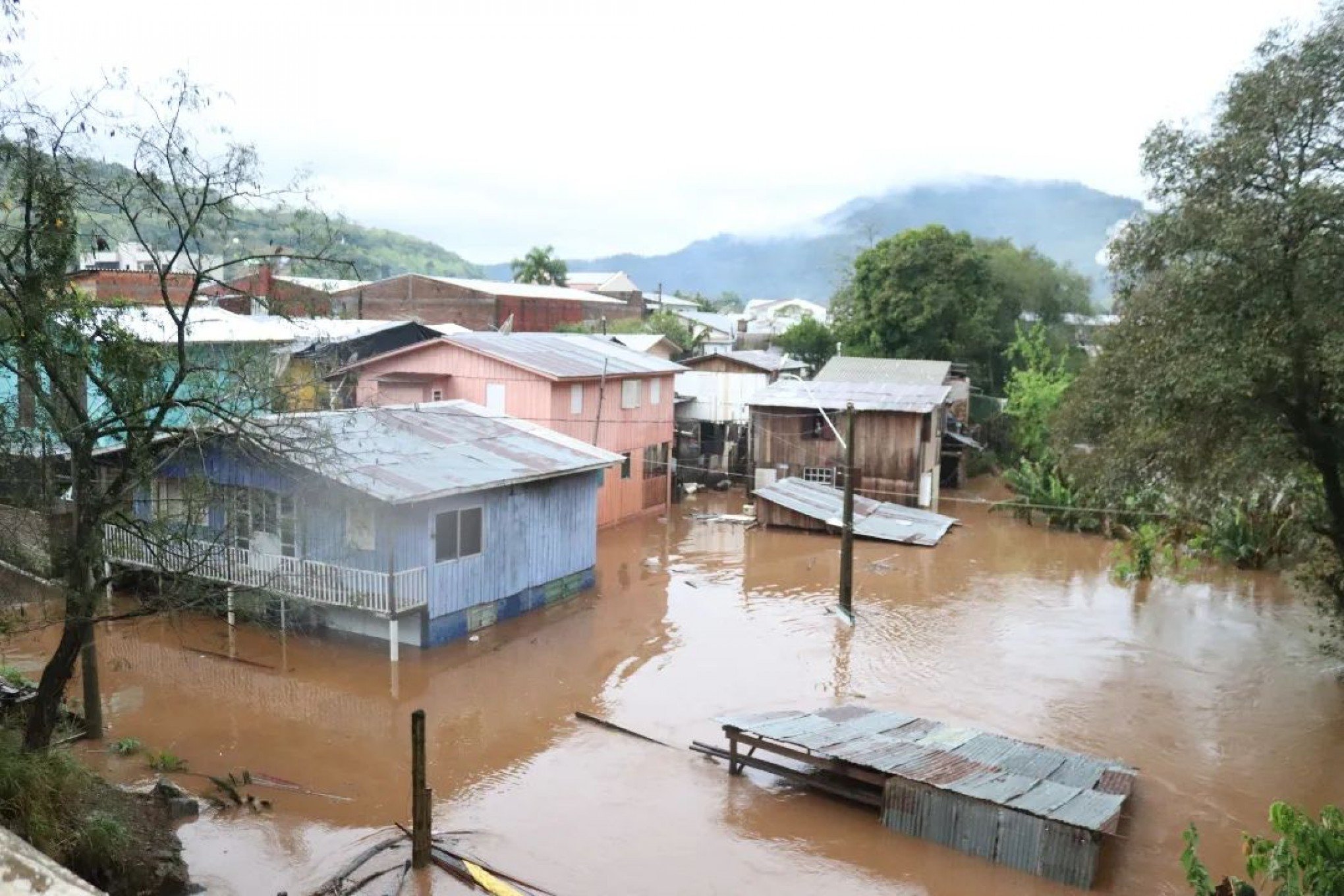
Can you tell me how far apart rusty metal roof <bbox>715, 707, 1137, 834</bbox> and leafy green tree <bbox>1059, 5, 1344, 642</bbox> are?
4.88 meters

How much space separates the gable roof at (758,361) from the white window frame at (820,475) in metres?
6.51

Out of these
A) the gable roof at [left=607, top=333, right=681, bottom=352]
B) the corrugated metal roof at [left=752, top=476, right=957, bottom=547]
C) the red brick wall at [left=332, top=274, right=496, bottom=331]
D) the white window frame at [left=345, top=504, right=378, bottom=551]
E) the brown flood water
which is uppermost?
the red brick wall at [left=332, top=274, right=496, bottom=331]

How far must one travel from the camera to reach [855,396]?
106ft

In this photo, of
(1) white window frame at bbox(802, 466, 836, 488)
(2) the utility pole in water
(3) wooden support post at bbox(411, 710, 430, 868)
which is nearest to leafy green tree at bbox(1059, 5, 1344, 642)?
(2) the utility pole in water

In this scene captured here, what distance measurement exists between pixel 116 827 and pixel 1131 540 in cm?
2487

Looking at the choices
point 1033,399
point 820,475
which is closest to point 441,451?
point 820,475

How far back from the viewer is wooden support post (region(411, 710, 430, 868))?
10.4 meters

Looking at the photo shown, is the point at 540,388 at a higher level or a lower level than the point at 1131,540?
higher

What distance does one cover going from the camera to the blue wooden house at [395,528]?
16.6 meters

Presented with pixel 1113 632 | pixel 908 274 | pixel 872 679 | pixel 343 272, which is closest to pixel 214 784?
pixel 343 272

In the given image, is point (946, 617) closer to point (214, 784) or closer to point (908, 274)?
point (214, 784)

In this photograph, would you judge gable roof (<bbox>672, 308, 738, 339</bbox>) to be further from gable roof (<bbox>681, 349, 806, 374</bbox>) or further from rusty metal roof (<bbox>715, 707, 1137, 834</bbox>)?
rusty metal roof (<bbox>715, 707, 1137, 834</bbox>)

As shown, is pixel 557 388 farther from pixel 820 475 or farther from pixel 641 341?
pixel 641 341

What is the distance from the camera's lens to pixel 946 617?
70.1ft
